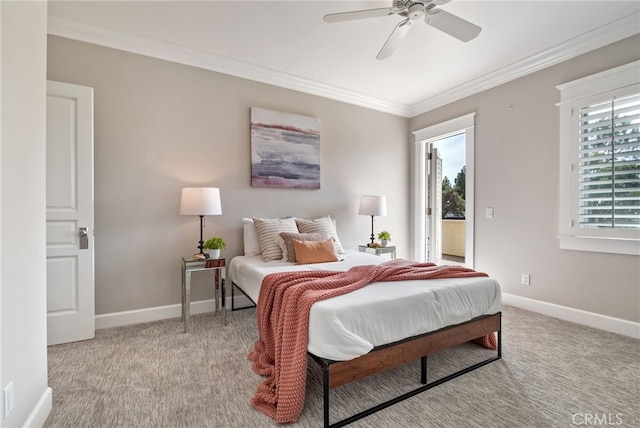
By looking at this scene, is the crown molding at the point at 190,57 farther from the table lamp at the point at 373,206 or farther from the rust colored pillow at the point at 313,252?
the rust colored pillow at the point at 313,252

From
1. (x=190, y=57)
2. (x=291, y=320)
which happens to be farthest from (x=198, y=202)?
(x=291, y=320)

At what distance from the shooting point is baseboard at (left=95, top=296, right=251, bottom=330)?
2.91 metres

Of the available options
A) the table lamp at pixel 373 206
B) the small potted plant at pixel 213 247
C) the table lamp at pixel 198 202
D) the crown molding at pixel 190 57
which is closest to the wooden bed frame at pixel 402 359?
the small potted plant at pixel 213 247

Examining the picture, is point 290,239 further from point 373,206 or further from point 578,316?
point 578,316

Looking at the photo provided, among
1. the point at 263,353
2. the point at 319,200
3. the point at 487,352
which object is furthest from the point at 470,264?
the point at 263,353

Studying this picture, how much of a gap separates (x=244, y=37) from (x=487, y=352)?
3509 mm

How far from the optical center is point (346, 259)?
3158 millimetres

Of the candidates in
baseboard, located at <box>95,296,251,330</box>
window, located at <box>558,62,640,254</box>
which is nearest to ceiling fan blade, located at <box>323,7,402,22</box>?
window, located at <box>558,62,640,254</box>

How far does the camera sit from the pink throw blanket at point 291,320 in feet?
5.36

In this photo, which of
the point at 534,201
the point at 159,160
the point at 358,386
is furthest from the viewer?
the point at 534,201

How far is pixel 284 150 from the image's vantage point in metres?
3.82

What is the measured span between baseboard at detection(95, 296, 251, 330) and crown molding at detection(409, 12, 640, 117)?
400 centimetres

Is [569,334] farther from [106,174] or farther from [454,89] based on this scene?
[106,174]

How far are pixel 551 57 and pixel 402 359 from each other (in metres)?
3.44
